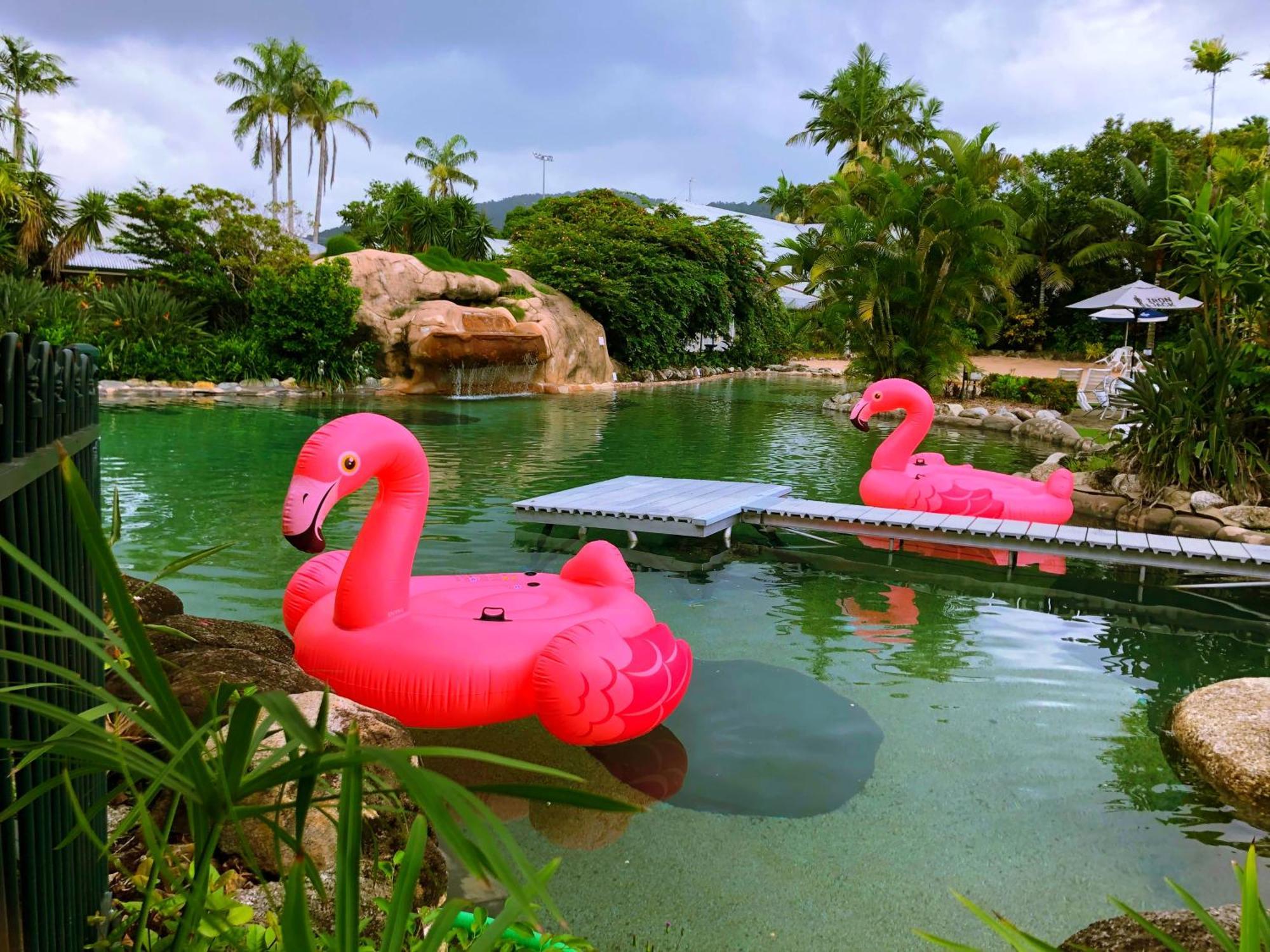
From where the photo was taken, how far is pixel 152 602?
4.52 meters

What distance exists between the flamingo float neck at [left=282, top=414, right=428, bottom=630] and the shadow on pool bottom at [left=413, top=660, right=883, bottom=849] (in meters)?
0.66

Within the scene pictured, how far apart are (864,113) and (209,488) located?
113 feet

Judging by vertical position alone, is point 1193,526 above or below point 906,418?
below

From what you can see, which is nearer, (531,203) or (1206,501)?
(1206,501)

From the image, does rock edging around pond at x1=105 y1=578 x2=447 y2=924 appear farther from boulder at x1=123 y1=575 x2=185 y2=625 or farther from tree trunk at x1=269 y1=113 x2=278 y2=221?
tree trunk at x1=269 y1=113 x2=278 y2=221

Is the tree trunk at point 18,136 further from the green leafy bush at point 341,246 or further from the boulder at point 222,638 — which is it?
the boulder at point 222,638

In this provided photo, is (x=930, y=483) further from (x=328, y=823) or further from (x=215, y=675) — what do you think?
(x=328, y=823)

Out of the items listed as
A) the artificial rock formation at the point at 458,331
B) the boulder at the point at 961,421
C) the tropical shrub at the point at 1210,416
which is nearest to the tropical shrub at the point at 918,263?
the boulder at the point at 961,421

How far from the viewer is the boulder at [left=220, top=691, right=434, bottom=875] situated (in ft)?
8.84

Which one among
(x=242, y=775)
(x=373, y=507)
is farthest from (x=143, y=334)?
(x=242, y=775)

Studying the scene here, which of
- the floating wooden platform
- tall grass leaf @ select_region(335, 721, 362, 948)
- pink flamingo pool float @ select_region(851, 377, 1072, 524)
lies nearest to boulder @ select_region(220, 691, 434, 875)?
tall grass leaf @ select_region(335, 721, 362, 948)

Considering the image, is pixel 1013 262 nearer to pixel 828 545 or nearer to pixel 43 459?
pixel 828 545

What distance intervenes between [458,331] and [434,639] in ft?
64.7

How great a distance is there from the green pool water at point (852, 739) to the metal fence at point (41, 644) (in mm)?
1720
